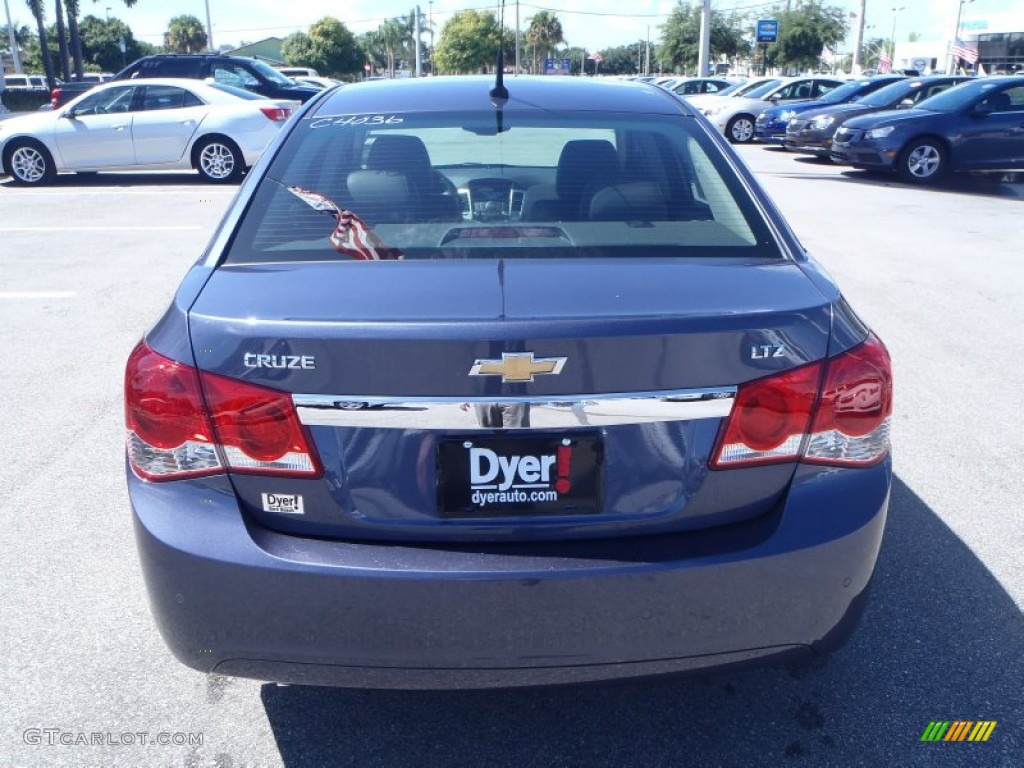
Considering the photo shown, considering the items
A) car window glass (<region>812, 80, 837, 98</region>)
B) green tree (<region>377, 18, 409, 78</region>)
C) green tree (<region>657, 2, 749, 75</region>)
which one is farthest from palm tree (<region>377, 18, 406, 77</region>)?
car window glass (<region>812, 80, 837, 98</region>)

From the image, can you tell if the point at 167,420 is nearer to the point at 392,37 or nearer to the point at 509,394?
the point at 509,394

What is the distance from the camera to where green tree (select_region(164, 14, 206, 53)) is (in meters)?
93.8

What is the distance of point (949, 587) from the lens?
10.6 ft

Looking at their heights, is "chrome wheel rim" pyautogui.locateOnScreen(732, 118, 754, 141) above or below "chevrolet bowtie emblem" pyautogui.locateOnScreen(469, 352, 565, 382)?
below

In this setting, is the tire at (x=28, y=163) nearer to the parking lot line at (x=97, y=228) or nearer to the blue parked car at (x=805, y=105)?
the parking lot line at (x=97, y=228)

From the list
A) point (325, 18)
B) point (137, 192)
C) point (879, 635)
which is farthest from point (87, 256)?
point (325, 18)

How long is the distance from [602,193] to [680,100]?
82 centimetres

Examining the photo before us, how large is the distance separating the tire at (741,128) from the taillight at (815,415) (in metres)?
22.0

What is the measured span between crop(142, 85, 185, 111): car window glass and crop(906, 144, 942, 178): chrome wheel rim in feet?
36.5

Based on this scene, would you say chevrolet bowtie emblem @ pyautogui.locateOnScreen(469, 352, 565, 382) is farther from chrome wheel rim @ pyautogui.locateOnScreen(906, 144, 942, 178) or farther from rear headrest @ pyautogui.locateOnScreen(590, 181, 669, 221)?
chrome wheel rim @ pyautogui.locateOnScreen(906, 144, 942, 178)

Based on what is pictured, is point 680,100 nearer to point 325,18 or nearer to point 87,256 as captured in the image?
point 87,256

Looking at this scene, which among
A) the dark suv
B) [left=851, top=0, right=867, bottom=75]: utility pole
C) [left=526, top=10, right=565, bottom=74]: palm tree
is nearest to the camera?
the dark suv

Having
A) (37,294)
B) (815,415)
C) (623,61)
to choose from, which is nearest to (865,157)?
(37,294)

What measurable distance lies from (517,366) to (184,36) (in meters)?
103
